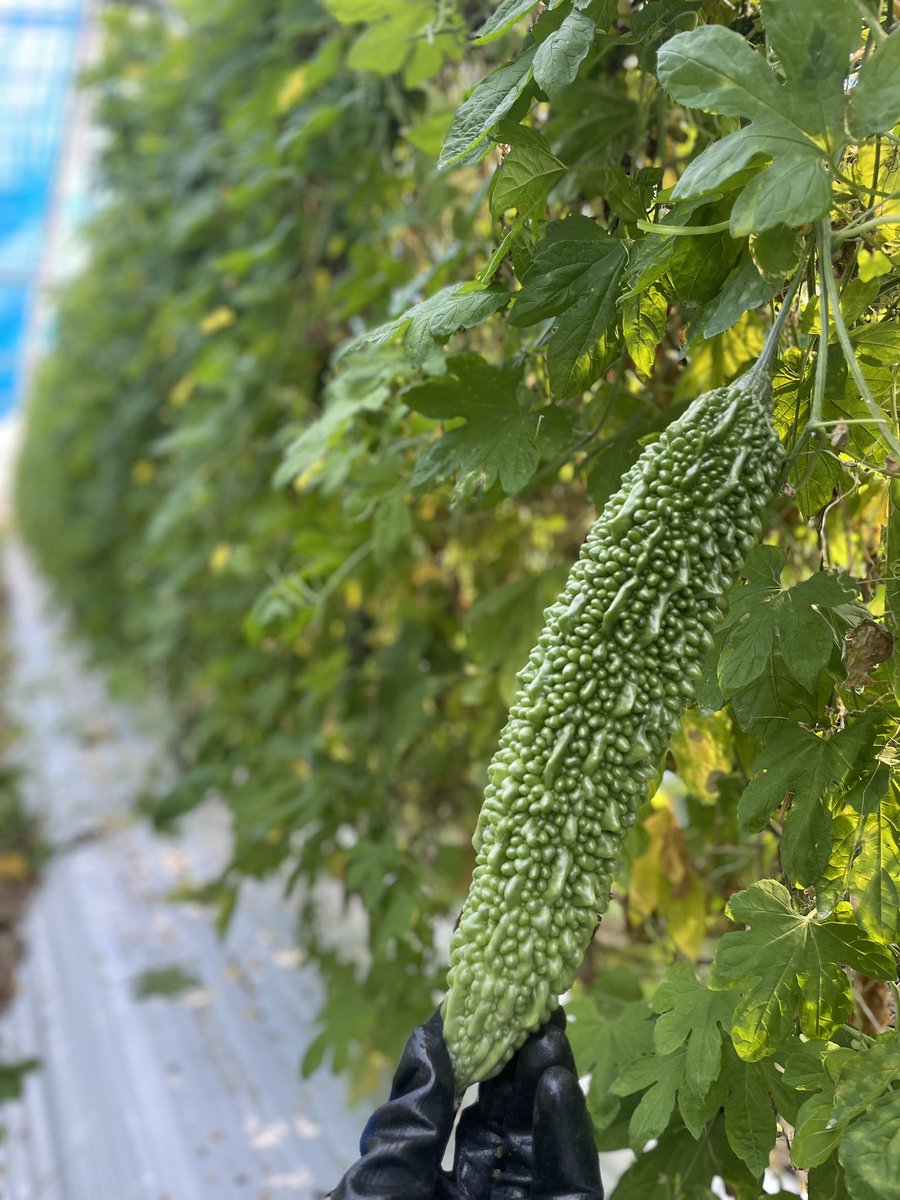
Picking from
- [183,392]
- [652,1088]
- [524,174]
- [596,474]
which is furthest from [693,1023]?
[183,392]

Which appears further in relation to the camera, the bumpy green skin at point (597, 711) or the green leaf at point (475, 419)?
the green leaf at point (475, 419)

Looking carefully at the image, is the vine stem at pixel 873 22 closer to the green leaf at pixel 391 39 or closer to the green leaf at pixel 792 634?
the green leaf at pixel 792 634

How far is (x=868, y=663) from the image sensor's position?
78 cm

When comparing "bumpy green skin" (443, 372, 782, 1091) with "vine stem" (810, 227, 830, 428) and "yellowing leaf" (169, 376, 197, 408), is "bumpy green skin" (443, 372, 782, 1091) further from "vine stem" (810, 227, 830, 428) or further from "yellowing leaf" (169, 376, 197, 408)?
"yellowing leaf" (169, 376, 197, 408)

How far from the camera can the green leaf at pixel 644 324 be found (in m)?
0.88

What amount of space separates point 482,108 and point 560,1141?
30.3 inches

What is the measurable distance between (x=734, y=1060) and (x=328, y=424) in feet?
2.83

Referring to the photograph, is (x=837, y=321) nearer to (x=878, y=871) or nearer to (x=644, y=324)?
(x=644, y=324)

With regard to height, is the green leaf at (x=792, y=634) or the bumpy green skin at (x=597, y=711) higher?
the bumpy green skin at (x=597, y=711)

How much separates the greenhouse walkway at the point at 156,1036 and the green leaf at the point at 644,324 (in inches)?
70.8

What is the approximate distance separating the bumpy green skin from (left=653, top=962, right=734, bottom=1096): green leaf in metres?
0.19

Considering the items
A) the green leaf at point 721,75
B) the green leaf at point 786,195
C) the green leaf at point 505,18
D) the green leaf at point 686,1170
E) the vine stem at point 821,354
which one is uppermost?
the green leaf at point 505,18

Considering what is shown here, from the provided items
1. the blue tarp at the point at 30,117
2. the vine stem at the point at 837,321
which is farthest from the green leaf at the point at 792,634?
the blue tarp at the point at 30,117

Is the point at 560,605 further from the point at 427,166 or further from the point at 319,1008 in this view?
the point at 319,1008
